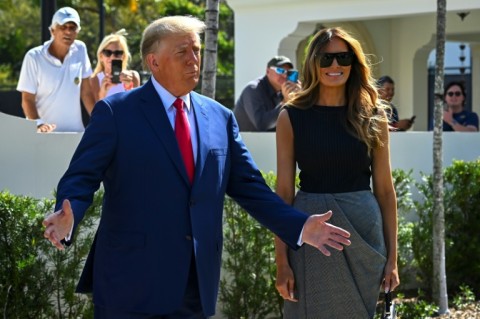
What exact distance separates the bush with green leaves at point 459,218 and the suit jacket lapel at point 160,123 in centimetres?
459

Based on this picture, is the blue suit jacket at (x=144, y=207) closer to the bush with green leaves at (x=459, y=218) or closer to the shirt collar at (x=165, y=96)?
the shirt collar at (x=165, y=96)

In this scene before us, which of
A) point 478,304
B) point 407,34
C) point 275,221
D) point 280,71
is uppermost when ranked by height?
point 407,34

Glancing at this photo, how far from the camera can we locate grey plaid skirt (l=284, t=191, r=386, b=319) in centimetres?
457

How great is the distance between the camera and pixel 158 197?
3879 mm

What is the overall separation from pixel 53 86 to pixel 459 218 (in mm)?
3648

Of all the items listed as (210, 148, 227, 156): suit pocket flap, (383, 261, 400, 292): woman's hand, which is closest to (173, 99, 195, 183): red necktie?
(210, 148, 227, 156): suit pocket flap

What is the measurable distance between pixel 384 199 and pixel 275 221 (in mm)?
820

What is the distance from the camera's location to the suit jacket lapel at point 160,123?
12.8ft

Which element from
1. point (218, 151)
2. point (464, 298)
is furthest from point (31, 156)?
point (464, 298)

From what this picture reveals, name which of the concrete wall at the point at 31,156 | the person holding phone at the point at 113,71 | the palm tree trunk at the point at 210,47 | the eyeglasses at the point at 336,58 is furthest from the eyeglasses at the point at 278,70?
the eyeglasses at the point at 336,58

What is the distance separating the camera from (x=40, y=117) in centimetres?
823

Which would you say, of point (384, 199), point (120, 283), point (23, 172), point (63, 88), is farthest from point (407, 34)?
point (120, 283)

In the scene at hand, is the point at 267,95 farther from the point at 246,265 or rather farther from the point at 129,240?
the point at 129,240

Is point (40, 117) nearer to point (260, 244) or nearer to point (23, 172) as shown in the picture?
point (23, 172)
